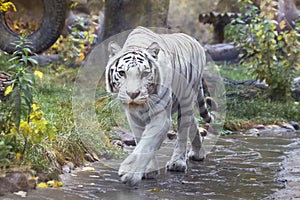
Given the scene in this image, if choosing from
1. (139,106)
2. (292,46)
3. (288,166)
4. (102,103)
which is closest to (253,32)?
(292,46)

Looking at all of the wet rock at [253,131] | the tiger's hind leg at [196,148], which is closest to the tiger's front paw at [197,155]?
the tiger's hind leg at [196,148]

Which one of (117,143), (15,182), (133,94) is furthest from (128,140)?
(15,182)

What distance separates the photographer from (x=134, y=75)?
462 centimetres

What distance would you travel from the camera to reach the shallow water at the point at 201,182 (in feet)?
14.5

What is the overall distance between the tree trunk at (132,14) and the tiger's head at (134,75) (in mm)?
5827

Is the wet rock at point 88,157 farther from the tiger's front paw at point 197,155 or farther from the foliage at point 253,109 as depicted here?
the foliage at point 253,109

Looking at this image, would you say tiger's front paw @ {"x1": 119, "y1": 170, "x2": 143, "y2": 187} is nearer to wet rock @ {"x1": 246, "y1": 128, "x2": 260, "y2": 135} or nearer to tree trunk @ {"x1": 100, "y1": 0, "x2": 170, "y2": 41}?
wet rock @ {"x1": 246, "y1": 128, "x2": 260, "y2": 135}

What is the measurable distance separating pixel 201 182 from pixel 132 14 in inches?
249

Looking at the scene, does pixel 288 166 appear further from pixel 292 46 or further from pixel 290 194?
pixel 292 46

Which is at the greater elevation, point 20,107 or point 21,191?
point 20,107

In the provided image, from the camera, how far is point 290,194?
4.44 metres

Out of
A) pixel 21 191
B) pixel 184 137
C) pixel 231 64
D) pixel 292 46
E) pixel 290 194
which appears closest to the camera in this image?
pixel 21 191

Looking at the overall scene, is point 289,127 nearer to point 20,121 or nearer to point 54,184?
point 54,184

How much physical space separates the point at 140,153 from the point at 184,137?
1.05 m
